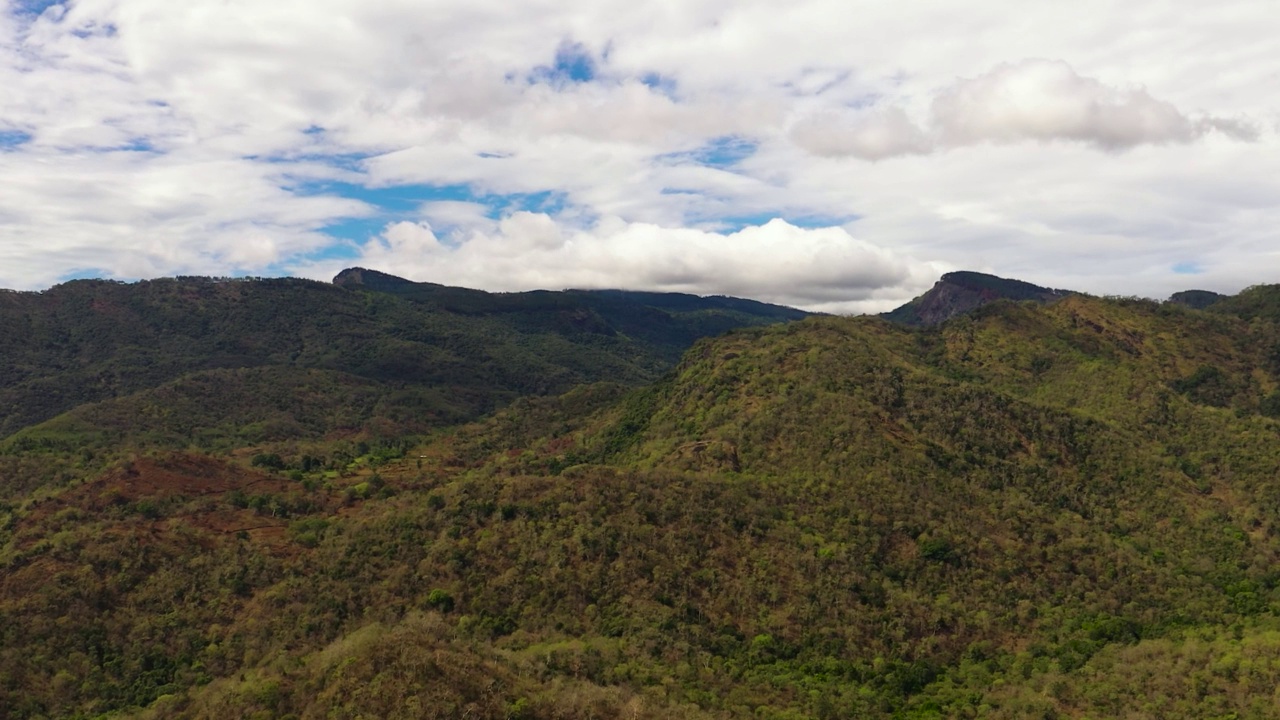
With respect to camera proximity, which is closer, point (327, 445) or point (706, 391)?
point (706, 391)

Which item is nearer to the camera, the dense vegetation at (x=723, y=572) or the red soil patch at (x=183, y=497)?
the dense vegetation at (x=723, y=572)

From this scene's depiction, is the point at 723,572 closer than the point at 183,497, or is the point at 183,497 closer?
the point at 723,572

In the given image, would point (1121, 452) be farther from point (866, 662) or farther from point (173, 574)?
point (173, 574)

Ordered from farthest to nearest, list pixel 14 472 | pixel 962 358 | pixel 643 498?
pixel 962 358 < pixel 14 472 < pixel 643 498

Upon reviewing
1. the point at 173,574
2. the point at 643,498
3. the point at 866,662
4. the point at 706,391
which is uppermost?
the point at 706,391

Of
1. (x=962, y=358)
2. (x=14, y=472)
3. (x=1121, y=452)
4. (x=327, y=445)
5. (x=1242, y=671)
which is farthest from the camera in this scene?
(x=327, y=445)

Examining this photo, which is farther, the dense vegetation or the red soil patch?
the red soil patch

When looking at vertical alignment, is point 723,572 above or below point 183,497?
below

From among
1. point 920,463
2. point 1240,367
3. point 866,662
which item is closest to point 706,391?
point 920,463
